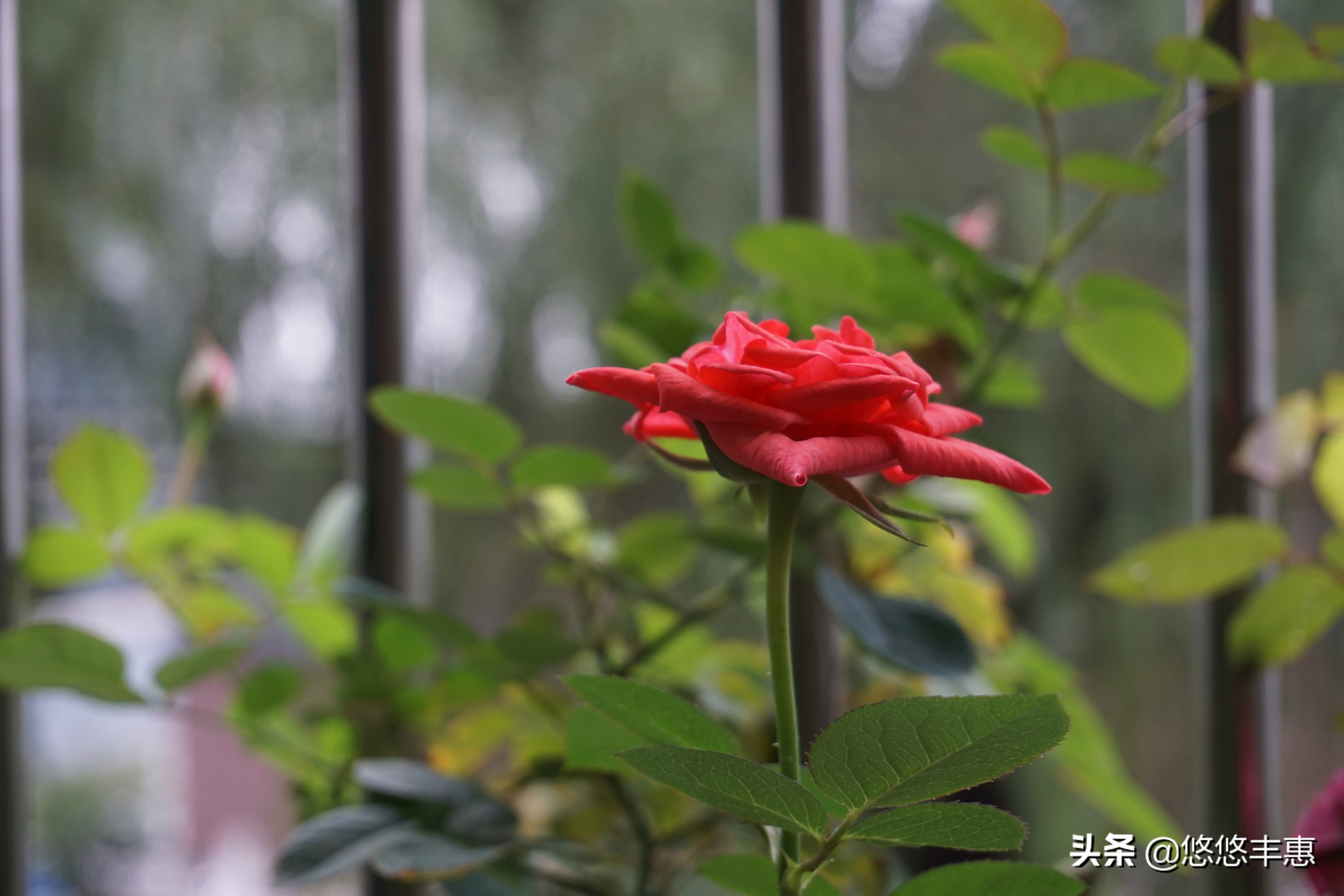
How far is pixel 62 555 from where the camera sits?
1.06 feet

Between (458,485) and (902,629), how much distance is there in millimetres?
144

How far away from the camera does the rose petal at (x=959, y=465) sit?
0.47 feet

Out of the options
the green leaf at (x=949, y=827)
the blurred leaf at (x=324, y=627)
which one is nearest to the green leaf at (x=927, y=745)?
the green leaf at (x=949, y=827)

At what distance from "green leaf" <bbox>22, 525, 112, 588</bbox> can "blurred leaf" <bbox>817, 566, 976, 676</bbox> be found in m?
0.26

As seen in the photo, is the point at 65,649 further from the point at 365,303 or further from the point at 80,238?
the point at 80,238

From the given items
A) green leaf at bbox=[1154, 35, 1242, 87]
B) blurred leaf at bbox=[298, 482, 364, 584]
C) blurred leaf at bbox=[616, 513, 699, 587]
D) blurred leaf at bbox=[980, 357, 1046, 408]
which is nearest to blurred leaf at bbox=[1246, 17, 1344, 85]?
green leaf at bbox=[1154, 35, 1242, 87]

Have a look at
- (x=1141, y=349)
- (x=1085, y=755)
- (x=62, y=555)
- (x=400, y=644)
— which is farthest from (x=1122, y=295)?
(x=62, y=555)

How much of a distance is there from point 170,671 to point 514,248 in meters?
1.50

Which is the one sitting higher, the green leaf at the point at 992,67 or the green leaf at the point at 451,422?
the green leaf at the point at 992,67

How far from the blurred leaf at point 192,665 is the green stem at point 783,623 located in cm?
19

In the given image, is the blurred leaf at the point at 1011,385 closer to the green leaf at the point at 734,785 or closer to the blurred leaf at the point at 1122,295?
the blurred leaf at the point at 1122,295

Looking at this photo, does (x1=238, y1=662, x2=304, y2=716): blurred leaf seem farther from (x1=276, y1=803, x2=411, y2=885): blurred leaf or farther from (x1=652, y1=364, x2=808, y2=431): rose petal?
(x1=652, y1=364, x2=808, y2=431): rose petal

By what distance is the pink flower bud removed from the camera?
0.40m

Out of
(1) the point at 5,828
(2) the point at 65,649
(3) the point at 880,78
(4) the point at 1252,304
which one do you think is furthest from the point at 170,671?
(3) the point at 880,78
